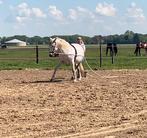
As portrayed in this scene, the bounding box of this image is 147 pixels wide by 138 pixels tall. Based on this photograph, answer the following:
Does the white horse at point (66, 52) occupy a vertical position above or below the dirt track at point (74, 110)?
above

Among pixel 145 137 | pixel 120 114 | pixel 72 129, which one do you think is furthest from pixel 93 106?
pixel 145 137

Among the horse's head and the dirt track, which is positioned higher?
the horse's head

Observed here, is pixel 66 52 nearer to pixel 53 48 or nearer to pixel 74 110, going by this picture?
pixel 53 48

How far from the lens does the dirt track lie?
9328mm

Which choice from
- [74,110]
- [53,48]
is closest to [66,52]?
[53,48]

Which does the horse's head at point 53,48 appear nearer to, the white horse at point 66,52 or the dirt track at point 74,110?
the white horse at point 66,52

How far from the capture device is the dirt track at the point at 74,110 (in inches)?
367

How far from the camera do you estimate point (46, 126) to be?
32.4ft

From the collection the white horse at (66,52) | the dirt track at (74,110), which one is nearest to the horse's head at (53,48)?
the white horse at (66,52)

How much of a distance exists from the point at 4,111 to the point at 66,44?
7440mm

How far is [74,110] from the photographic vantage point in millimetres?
11773

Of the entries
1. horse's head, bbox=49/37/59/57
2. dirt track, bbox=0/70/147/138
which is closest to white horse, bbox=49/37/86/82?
horse's head, bbox=49/37/59/57

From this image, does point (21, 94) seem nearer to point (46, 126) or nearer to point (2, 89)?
point (2, 89)

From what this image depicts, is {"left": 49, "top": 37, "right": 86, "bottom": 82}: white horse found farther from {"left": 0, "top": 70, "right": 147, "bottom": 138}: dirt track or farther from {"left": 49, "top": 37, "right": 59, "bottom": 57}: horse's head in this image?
{"left": 0, "top": 70, "right": 147, "bottom": 138}: dirt track
